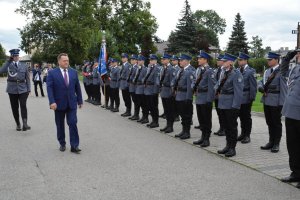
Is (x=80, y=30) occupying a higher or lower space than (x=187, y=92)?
higher

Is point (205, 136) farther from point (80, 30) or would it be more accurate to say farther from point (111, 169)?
point (80, 30)

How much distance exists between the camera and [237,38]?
213 ft

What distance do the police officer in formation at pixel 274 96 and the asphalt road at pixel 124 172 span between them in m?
1.47

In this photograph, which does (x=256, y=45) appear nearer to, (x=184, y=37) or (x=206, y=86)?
(x=184, y=37)

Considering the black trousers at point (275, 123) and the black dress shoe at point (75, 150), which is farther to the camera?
the black trousers at point (275, 123)

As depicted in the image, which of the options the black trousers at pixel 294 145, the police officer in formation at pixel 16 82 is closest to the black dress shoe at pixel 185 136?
the black trousers at pixel 294 145

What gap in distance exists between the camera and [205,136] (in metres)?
8.82

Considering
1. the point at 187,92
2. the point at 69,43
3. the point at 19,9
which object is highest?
the point at 19,9

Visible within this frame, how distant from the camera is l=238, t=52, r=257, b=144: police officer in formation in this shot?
9.23 m

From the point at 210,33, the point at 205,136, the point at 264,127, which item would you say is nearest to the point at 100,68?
the point at 264,127

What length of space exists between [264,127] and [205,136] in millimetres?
3345

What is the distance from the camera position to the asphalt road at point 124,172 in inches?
212

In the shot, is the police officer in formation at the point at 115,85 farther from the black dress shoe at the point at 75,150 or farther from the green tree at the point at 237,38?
the green tree at the point at 237,38

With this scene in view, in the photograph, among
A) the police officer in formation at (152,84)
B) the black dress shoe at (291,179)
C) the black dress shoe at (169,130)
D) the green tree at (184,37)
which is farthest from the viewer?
the green tree at (184,37)
